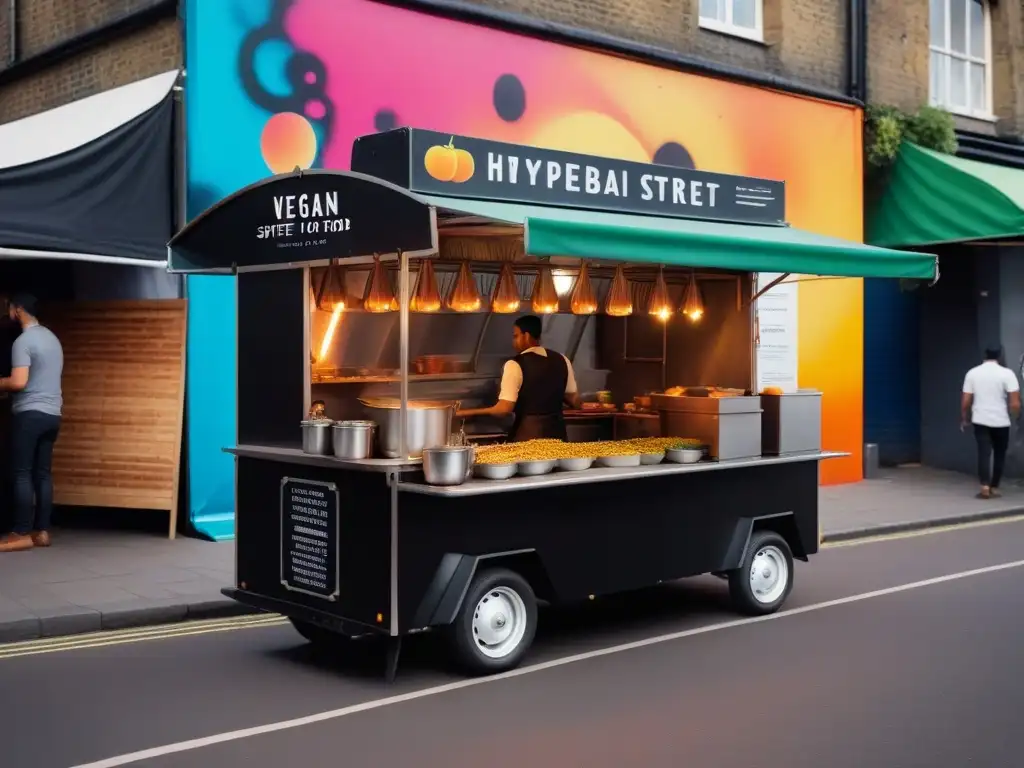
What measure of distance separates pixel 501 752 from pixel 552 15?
31.6ft

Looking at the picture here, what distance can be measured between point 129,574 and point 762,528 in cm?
470

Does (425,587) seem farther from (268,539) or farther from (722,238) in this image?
(722,238)

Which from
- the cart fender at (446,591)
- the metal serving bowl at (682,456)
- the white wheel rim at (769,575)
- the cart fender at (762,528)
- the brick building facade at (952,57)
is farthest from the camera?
the brick building facade at (952,57)

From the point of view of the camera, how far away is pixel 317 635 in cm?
738

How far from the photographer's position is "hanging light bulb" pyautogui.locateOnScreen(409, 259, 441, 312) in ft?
27.7

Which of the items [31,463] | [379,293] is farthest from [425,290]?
[31,463]

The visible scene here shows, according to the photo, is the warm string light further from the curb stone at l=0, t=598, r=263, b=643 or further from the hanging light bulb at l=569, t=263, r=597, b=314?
the curb stone at l=0, t=598, r=263, b=643

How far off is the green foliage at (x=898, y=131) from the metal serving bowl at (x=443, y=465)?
11.5m

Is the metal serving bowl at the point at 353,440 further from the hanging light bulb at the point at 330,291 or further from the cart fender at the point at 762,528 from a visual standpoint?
the cart fender at the point at 762,528

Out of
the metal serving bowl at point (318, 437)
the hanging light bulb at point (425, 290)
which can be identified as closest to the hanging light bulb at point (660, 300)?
the hanging light bulb at point (425, 290)

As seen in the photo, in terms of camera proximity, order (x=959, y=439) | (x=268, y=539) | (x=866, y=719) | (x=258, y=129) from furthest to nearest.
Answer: (x=959, y=439) → (x=258, y=129) → (x=268, y=539) → (x=866, y=719)

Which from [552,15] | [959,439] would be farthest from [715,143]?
[959,439]

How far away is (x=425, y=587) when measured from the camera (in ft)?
21.4

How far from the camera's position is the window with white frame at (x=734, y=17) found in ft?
49.9
